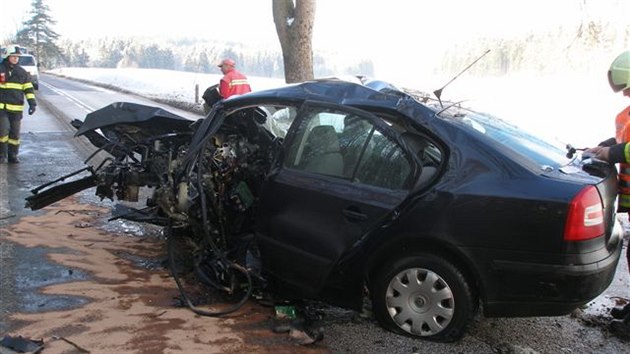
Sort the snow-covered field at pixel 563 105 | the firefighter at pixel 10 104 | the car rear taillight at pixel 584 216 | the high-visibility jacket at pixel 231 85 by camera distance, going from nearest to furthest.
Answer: the car rear taillight at pixel 584 216 → the firefighter at pixel 10 104 → the high-visibility jacket at pixel 231 85 → the snow-covered field at pixel 563 105

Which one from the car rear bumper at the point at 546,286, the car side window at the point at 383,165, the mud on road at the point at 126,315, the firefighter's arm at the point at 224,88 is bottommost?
the mud on road at the point at 126,315

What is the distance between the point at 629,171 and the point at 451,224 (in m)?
1.41

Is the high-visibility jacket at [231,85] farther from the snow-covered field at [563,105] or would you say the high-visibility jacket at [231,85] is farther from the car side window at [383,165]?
the car side window at [383,165]

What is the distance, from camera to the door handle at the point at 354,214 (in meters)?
3.25

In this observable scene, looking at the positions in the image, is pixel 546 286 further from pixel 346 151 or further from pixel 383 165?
pixel 346 151

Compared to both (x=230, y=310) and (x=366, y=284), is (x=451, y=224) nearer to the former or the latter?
(x=366, y=284)

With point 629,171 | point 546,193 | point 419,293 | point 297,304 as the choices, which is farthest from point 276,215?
point 629,171

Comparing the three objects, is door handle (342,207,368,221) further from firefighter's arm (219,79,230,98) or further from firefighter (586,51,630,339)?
firefighter's arm (219,79,230,98)

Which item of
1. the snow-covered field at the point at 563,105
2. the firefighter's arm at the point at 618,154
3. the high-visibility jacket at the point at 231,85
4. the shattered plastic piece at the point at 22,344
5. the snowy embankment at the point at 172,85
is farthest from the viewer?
the snowy embankment at the point at 172,85

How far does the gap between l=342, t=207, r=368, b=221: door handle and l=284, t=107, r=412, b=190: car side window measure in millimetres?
185

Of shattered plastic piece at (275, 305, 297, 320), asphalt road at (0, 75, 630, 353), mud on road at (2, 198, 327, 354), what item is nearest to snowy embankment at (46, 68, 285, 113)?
mud on road at (2, 198, 327, 354)

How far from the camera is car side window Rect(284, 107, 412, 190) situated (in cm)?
328

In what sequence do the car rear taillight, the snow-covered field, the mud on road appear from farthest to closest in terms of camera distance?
the snow-covered field < the mud on road < the car rear taillight

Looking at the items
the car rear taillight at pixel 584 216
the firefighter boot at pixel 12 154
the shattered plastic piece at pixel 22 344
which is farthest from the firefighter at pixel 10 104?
the car rear taillight at pixel 584 216
